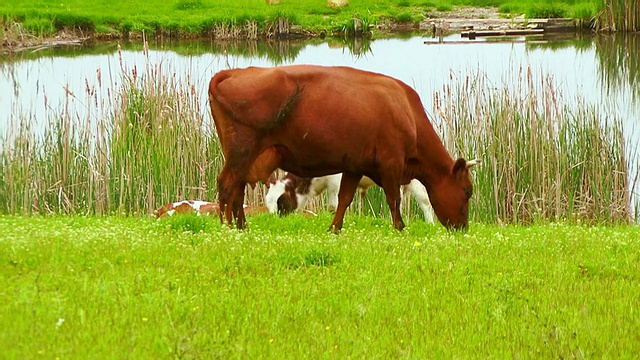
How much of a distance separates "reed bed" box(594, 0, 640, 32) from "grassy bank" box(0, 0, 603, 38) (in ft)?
7.58

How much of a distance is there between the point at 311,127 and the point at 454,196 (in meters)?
1.97

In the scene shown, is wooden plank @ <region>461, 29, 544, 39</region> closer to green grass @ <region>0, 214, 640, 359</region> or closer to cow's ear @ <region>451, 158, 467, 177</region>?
cow's ear @ <region>451, 158, 467, 177</region>

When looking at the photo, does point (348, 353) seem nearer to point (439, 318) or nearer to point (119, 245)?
point (439, 318)

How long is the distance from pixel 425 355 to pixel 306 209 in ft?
27.3

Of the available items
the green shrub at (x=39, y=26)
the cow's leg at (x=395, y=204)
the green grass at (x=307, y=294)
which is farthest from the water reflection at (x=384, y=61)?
the green grass at (x=307, y=294)

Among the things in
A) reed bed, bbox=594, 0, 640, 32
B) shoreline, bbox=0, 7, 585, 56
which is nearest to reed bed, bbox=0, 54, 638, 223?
reed bed, bbox=594, 0, 640, 32

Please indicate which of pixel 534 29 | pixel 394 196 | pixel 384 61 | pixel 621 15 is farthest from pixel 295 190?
pixel 534 29

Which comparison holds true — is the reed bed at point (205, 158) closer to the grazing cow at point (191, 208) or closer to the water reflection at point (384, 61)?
the grazing cow at point (191, 208)

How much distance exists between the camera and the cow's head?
37.7 feet

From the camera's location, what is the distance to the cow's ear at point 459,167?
37.3ft

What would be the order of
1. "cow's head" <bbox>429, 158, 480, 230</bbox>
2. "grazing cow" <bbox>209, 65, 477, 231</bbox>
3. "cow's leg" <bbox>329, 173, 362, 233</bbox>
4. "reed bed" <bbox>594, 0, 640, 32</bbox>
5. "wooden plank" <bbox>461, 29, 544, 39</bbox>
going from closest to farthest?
"grazing cow" <bbox>209, 65, 477, 231</bbox> < "cow's leg" <bbox>329, 173, 362, 233</bbox> < "cow's head" <bbox>429, 158, 480, 230</bbox> < "reed bed" <bbox>594, 0, 640, 32</bbox> < "wooden plank" <bbox>461, 29, 544, 39</bbox>

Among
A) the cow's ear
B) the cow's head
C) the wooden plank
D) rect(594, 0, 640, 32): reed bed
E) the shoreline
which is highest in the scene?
rect(594, 0, 640, 32): reed bed

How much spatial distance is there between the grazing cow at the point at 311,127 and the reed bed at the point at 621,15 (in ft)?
82.1

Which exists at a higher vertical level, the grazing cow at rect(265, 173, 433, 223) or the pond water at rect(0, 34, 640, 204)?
the pond water at rect(0, 34, 640, 204)
